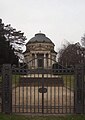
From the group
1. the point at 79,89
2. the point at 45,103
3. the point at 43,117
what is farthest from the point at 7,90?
the point at 45,103

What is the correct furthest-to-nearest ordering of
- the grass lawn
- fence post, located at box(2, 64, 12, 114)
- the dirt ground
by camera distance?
the dirt ground < fence post, located at box(2, 64, 12, 114) < the grass lawn

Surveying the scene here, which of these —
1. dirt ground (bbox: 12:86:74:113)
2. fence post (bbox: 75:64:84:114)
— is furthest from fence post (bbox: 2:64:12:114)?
fence post (bbox: 75:64:84:114)

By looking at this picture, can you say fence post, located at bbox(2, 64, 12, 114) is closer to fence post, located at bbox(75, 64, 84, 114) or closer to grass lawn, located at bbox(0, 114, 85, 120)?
grass lawn, located at bbox(0, 114, 85, 120)

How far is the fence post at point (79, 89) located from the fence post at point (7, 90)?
8.82ft

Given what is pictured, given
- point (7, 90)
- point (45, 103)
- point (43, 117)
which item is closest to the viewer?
point (43, 117)

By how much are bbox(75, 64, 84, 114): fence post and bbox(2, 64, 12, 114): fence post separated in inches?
106

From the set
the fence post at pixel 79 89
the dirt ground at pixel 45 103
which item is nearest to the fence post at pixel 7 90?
the dirt ground at pixel 45 103

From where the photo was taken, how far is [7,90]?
10617 mm

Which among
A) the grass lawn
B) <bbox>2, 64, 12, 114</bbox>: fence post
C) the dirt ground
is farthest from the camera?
the dirt ground

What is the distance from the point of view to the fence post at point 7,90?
34.7ft

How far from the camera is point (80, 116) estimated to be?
10086 mm

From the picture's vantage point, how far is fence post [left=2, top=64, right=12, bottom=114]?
10586 millimetres

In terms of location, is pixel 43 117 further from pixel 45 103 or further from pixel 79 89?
pixel 45 103

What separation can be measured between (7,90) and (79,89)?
2.93 meters
